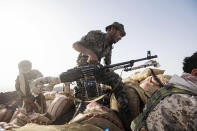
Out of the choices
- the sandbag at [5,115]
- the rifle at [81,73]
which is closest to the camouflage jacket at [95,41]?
the rifle at [81,73]

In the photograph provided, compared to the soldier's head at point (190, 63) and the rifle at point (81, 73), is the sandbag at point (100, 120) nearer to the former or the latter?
the rifle at point (81, 73)

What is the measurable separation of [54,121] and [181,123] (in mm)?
3431

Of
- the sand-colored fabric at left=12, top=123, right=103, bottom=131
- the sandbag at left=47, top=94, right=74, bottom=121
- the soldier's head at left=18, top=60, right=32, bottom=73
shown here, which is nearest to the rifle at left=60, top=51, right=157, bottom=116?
the sandbag at left=47, top=94, right=74, bottom=121

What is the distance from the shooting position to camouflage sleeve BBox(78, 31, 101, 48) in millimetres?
3742

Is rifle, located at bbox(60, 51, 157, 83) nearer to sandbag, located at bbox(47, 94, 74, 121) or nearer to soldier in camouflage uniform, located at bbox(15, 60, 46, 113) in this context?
sandbag, located at bbox(47, 94, 74, 121)

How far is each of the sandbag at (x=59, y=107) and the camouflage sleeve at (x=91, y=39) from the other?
1845mm

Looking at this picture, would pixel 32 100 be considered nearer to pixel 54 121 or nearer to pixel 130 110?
pixel 54 121

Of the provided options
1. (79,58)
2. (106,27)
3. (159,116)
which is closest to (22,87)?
(79,58)

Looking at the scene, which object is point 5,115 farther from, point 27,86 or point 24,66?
point 24,66

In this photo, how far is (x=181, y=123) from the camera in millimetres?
1519

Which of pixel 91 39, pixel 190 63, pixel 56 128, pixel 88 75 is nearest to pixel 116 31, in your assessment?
pixel 91 39

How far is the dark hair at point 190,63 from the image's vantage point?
2136 mm

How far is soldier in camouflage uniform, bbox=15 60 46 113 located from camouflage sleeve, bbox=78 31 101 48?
7.84ft

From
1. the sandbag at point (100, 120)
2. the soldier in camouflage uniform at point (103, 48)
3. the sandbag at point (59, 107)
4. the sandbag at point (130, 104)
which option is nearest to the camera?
the sandbag at point (100, 120)
